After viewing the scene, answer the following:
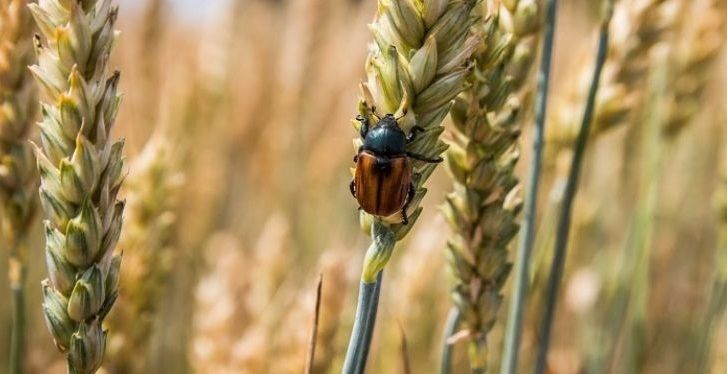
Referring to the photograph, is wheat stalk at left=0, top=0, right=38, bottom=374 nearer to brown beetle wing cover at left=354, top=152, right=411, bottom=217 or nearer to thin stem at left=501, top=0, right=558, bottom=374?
brown beetle wing cover at left=354, top=152, right=411, bottom=217

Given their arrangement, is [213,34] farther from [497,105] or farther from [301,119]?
[497,105]

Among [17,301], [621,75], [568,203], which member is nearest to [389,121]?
[568,203]

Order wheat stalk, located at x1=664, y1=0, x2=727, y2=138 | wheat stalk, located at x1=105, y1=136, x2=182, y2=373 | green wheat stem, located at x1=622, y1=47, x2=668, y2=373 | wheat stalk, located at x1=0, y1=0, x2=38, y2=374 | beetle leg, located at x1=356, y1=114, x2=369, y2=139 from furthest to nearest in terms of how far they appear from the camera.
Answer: wheat stalk, located at x1=664, y1=0, x2=727, y2=138 < green wheat stem, located at x1=622, y1=47, x2=668, y2=373 < wheat stalk, located at x1=105, y1=136, x2=182, y2=373 < wheat stalk, located at x1=0, y1=0, x2=38, y2=374 < beetle leg, located at x1=356, y1=114, x2=369, y2=139

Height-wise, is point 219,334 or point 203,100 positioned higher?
point 203,100

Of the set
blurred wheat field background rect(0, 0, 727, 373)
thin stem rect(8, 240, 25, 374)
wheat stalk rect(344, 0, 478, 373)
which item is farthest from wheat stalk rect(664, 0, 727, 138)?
thin stem rect(8, 240, 25, 374)

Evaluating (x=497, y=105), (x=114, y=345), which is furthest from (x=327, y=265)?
(x=497, y=105)

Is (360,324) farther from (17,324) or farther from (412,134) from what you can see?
(17,324)

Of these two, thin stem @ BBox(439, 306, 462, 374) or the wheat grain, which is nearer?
the wheat grain
